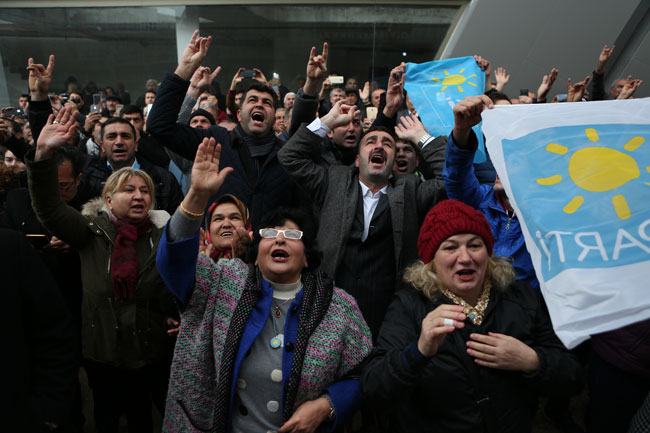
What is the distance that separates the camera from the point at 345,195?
3174 mm

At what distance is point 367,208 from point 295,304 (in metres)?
1.23

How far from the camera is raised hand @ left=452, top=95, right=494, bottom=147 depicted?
7.72 feet

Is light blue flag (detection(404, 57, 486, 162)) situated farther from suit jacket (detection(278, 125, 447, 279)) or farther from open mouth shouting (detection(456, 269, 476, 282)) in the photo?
open mouth shouting (detection(456, 269, 476, 282))

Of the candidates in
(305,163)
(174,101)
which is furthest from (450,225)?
(174,101)

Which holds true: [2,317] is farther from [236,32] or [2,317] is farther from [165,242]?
[236,32]

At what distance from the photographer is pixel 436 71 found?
13.3ft

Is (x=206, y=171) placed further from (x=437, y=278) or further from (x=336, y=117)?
(x=336, y=117)

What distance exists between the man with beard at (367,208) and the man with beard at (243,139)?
37 centimetres

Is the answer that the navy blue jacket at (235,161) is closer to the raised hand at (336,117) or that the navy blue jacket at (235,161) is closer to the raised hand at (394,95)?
the raised hand at (336,117)

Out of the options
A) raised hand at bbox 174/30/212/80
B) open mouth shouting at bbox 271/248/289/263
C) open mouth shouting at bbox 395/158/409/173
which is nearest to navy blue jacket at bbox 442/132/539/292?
open mouth shouting at bbox 395/158/409/173

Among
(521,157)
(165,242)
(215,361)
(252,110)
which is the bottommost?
(215,361)

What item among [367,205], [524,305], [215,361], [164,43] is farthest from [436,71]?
[164,43]

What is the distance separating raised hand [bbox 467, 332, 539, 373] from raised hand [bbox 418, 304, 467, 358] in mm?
268

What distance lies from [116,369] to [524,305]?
7.64 ft
